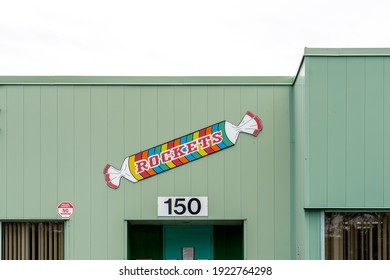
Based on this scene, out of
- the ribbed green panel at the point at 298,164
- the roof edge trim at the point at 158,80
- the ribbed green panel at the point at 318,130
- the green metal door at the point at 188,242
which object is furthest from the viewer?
the green metal door at the point at 188,242

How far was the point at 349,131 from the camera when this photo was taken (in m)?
6.93

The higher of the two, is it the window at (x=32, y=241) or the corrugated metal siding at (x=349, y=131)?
the corrugated metal siding at (x=349, y=131)

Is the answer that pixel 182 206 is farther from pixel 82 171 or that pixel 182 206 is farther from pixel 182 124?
pixel 82 171

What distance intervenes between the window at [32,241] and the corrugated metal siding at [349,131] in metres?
4.50

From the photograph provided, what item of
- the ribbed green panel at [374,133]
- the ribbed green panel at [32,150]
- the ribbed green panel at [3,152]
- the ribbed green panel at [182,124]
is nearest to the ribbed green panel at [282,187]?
the ribbed green panel at [182,124]

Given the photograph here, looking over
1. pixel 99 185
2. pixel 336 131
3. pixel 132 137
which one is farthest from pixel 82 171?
pixel 336 131

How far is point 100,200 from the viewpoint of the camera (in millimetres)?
8445

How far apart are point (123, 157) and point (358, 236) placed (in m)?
4.07

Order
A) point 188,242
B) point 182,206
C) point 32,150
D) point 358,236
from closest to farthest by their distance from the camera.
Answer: point 358,236 → point 182,206 → point 32,150 → point 188,242

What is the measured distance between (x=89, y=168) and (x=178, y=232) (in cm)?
228

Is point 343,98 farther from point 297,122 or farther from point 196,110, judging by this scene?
point 196,110

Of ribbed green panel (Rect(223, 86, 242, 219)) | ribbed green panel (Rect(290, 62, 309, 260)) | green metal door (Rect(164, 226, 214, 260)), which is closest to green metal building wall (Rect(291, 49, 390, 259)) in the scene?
ribbed green panel (Rect(290, 62, 309, 260))

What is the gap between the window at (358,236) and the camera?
23.5ft

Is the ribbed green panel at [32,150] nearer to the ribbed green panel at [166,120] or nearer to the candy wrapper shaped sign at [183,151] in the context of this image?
the candy wrapper shaped sign at [183,151]
